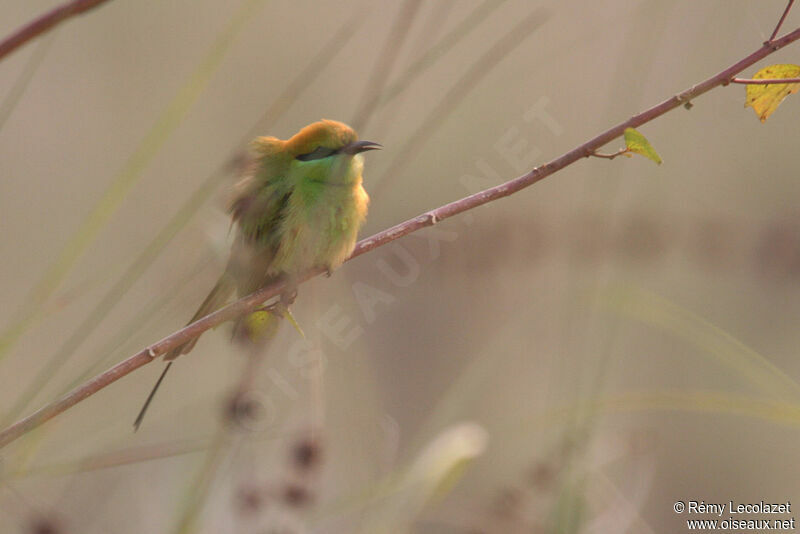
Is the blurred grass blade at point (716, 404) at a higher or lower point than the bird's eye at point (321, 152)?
lower

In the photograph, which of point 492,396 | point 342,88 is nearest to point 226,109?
point 342,88

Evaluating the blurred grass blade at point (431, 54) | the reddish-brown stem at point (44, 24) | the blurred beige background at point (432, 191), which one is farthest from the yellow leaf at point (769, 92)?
the blurred beige background at point (432, 191)

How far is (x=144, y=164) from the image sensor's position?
2.78ft

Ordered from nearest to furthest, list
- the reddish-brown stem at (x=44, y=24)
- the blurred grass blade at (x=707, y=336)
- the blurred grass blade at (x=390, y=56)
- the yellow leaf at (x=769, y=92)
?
the reddish-brown stem at (x=44, y=24) < the blurred grass blade at (x=390, y=56) < the blurred grass blade at (x=707, y=336) < the yellow leaf at (x=769, y=92)

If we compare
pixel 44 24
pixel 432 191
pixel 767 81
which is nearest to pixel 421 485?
pixel 767 81

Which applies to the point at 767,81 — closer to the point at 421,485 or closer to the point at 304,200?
the point at 421,485

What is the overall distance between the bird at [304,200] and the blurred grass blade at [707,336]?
0.97 metres

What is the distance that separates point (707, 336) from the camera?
3.51 ft

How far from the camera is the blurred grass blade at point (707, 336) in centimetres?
105

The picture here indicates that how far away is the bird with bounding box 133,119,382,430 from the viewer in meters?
2.09

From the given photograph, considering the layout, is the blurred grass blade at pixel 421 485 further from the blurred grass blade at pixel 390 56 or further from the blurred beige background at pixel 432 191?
the blurred beige background at pixel 432 191

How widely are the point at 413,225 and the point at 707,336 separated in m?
0.48

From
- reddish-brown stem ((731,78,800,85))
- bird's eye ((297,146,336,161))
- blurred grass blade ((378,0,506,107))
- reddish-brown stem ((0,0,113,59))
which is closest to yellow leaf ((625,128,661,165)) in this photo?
reddish-brown stem ((731,78,800,85))

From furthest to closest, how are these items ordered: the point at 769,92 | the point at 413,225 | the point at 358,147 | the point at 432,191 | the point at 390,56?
the point at 432,191 < the point at 358,147 < the point at 413,225 < the point at 769,92 < the point at 390,56
